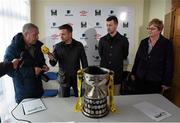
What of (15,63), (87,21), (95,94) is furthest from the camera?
→ (87,21)

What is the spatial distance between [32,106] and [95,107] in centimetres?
53

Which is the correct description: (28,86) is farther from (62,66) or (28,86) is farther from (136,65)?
(136,65)

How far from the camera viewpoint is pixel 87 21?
333cm

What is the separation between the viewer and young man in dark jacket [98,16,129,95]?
102 inches

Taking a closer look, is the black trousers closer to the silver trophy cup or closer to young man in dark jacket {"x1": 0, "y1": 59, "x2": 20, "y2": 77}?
the silver trophy cup

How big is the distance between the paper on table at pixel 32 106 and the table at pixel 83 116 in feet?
0.11

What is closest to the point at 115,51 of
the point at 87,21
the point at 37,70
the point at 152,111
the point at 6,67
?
the point at 87,21

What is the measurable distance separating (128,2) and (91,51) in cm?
104

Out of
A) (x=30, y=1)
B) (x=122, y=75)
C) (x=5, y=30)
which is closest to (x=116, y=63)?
(x=122, y=75)

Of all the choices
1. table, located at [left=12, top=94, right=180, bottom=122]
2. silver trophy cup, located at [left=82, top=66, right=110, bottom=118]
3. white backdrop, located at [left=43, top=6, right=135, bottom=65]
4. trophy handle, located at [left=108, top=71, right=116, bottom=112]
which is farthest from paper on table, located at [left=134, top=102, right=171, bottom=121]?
white backdrop, located at [left=43, top=6, right=135, bottom=65]

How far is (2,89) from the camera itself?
7.29 feet

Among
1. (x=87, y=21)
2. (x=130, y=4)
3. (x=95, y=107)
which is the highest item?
(x=130, y=4)

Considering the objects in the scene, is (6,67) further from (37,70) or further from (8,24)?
(8,24)

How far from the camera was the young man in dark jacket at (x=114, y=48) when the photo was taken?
2.59m
